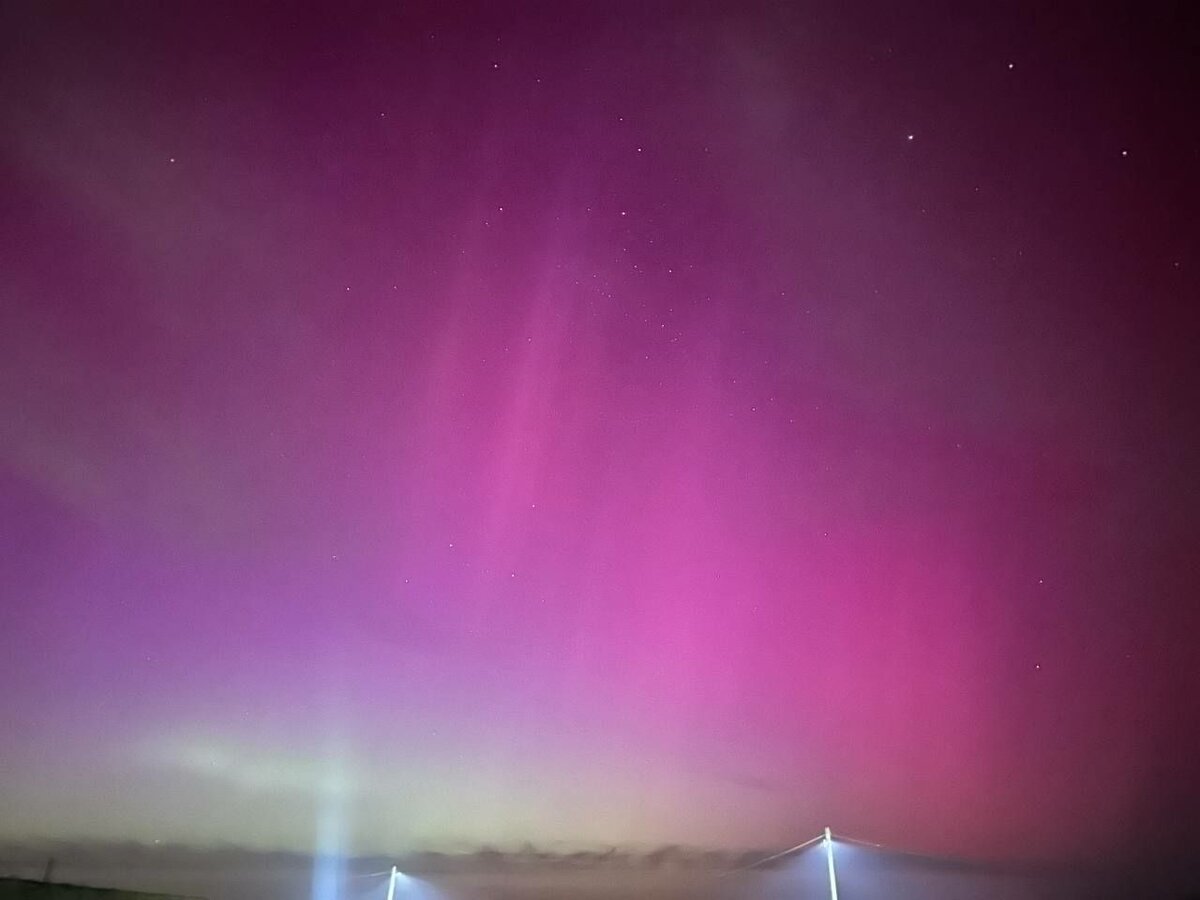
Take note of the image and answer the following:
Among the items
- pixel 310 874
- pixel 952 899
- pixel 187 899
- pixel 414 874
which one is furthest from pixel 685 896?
pixel 187 899

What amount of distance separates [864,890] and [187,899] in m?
36.9

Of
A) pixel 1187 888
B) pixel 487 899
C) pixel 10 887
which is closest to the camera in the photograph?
pixel 10 887

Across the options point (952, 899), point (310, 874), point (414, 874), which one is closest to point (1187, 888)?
point (952, 899)

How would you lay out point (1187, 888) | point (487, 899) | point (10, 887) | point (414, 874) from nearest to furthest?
point (10, 887)
point (1187, 888)
point (487, 899)
point (414, 874)

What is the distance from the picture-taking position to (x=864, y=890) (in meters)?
46.7

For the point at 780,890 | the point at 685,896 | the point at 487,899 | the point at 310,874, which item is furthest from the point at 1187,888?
the point at 310,874

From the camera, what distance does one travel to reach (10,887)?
57.1 feet

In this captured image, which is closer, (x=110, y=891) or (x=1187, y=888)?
(x=110, y=891)

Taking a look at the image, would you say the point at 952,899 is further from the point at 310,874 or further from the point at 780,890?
the point at 310,874

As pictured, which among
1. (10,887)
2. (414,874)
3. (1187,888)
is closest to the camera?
(10,887)

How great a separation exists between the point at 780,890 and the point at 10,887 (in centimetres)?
3879

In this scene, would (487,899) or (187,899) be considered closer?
(187,899)

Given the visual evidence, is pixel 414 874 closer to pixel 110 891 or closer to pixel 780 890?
pixel 780 890

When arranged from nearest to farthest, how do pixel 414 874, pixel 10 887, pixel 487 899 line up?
pixel 10 887
pixel 487 899
pixel 414 874
